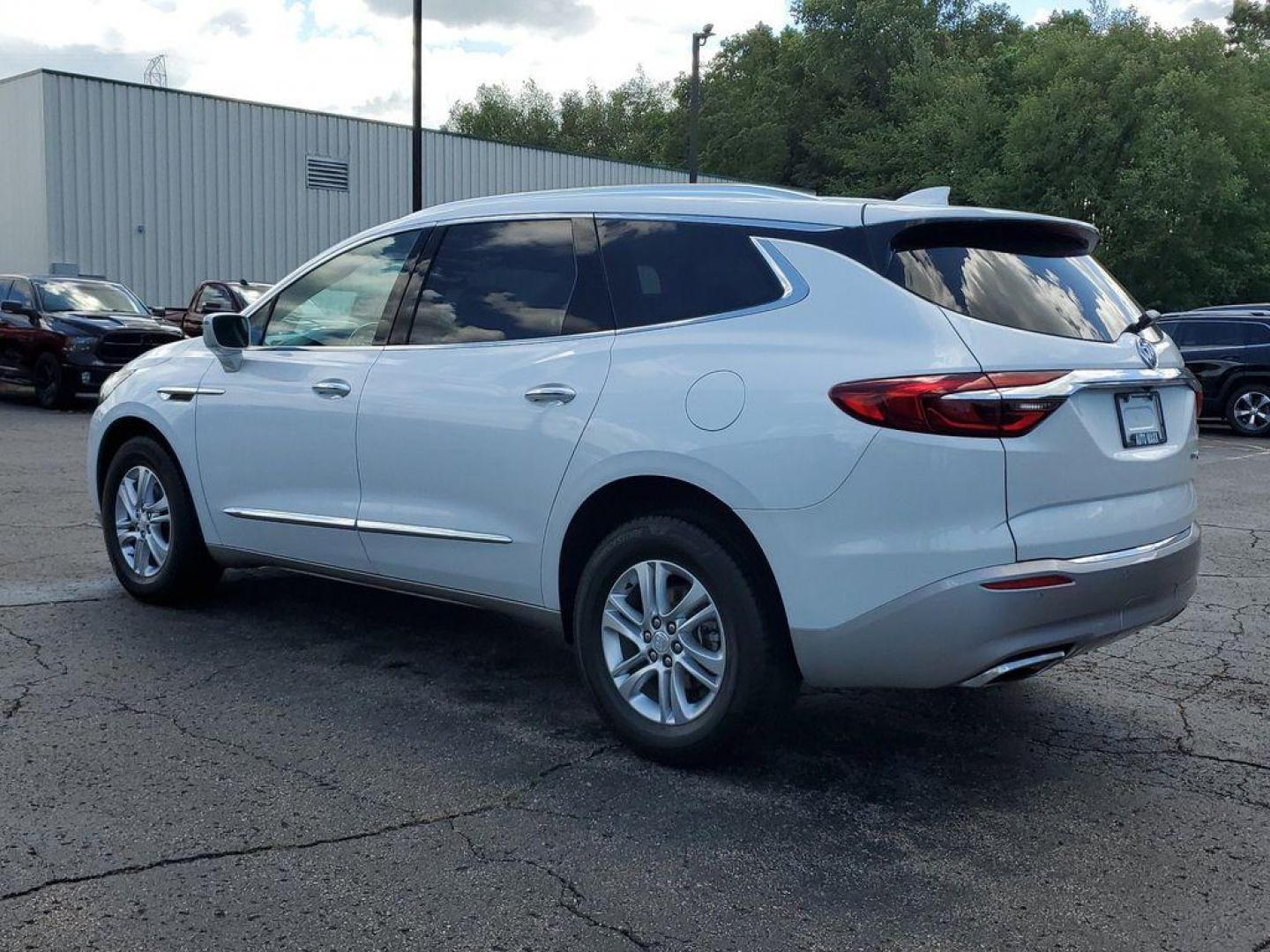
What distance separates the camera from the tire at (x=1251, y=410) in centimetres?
1781

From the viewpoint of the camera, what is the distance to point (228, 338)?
→ 18.0 feet

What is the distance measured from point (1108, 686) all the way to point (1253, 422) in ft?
47.8

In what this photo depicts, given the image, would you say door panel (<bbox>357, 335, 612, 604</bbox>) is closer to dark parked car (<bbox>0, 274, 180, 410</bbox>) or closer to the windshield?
dark parked car (<bbox>0, 274, 180, 410</bbox>)

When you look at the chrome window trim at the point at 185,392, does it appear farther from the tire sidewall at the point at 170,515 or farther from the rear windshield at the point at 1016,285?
the rear windshield at the point at 1016,285

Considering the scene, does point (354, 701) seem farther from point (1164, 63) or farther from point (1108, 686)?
point (1164, 63)

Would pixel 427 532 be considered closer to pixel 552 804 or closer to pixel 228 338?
pixel 552 804

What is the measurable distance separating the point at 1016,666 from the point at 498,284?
231 centimetres

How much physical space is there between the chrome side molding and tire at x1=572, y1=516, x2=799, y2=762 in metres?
0.47

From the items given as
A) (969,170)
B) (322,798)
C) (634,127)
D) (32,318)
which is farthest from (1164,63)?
(634,127)

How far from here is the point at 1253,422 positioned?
58.7 feet

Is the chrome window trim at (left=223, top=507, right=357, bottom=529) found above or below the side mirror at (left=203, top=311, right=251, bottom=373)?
below

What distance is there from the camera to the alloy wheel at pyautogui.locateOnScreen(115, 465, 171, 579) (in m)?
5.87

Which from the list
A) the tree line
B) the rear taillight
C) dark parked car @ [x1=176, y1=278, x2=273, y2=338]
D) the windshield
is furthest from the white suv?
the tree line

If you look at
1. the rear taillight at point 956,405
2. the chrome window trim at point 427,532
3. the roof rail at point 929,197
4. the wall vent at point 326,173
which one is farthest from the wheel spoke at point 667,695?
the wall vent at point 326,173
